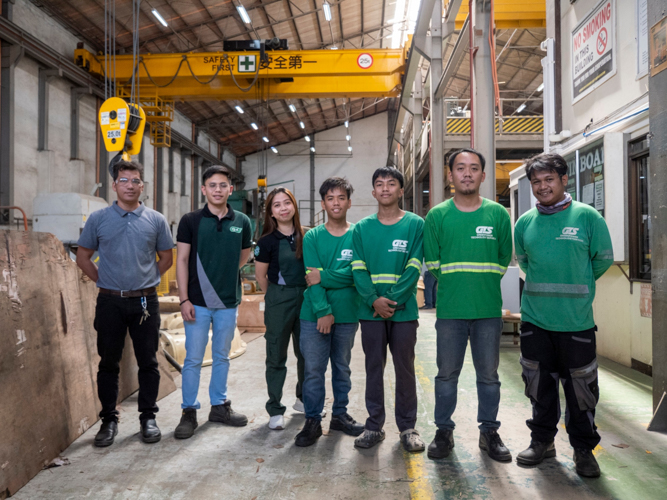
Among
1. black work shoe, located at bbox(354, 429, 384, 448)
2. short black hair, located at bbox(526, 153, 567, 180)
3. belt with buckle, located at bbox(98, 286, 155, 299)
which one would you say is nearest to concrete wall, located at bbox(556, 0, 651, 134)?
short black hair, located at bbox(526, 153, 567, 180)

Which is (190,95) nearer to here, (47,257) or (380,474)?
(47,257)

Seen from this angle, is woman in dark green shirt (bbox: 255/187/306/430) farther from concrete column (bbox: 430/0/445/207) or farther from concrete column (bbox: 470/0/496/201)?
concrete column (bbox: 430/0/445/207)

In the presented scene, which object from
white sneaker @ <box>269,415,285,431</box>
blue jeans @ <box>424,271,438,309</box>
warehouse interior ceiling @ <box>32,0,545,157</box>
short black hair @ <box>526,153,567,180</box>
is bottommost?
white sneaker @ <box>269,415,285,431</box>

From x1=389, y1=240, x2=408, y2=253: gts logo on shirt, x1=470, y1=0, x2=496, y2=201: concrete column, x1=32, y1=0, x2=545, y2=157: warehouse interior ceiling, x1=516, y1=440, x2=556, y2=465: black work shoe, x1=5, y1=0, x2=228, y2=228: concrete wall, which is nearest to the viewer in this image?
x1=516, y1=440, x2=556, y2=465: black work shoe

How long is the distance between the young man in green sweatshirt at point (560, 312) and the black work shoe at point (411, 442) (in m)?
0.57

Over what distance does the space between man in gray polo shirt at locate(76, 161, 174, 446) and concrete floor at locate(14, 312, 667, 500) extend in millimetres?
232

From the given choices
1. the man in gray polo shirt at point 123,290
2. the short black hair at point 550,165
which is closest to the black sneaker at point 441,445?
the short black hair at point 550,165

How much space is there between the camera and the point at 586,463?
256cm

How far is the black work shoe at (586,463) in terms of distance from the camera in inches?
99.9

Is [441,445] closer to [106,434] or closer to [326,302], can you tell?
[326,302]

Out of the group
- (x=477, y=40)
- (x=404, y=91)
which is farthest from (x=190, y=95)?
(x=477, y=40)

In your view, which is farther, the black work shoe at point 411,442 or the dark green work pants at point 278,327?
the dark green work pants at point 278,327

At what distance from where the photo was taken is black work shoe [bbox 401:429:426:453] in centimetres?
286

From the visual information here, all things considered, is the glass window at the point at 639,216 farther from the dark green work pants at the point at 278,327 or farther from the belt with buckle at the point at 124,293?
the belt with buckle at the point at 124,293
